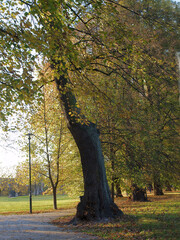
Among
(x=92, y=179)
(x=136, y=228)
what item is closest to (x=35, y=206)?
(x=92, y=179)

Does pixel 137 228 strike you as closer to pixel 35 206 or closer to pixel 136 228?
pixel 136 228

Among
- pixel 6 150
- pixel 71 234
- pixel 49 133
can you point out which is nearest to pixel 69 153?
pixel 49 133

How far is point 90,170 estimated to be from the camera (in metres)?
10.4

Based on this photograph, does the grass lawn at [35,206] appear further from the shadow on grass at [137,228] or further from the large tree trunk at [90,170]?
the shadow on grass at [137,228]

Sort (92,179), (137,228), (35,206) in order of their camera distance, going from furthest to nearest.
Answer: (35,206) → (92,179) → (137,228)

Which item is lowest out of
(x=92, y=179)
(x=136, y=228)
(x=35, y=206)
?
(x=35, y=206)

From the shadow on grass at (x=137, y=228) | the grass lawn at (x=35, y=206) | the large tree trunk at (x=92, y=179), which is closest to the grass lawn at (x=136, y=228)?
the shadow on grass at (x=137, y=228)

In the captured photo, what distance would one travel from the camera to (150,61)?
777cm

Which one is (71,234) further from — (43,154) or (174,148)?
(43,154)

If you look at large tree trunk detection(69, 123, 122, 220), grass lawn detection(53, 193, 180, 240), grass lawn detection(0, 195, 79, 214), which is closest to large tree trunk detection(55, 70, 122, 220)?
large tree trunk detection(69, 123, 122, 220)

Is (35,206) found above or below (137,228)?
below

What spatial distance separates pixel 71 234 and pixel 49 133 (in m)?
13.9

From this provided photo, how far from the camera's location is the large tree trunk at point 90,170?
10141 millimetres

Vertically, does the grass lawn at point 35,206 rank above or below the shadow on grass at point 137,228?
below
